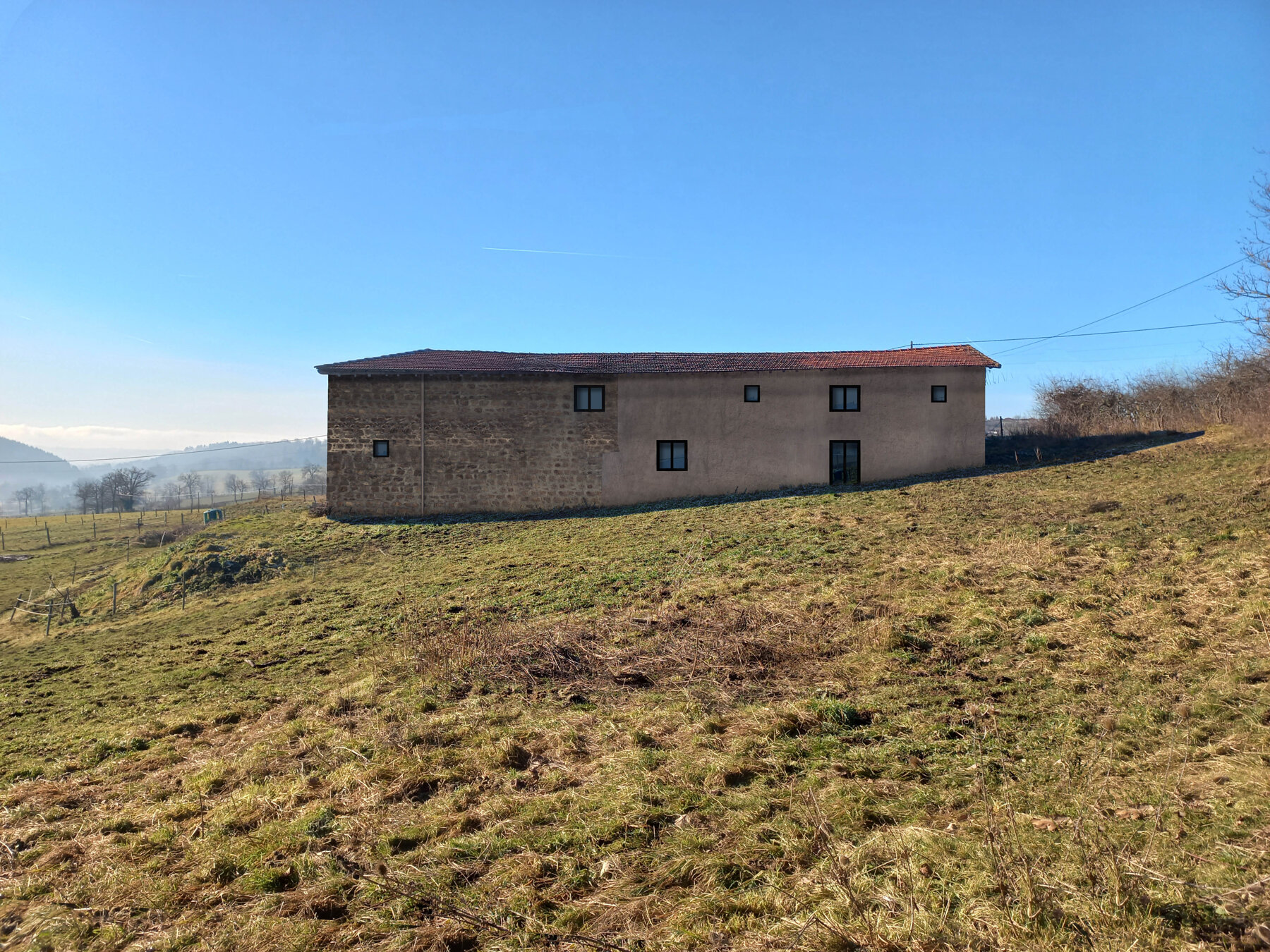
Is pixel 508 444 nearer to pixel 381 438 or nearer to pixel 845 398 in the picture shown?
pixel 381 438

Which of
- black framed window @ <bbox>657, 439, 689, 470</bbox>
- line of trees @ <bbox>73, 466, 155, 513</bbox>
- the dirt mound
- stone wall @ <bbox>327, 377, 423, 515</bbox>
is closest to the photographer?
the dirt mound

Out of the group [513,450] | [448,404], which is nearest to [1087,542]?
[513,450]

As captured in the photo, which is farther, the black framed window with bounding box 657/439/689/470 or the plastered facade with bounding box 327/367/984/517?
the black framed window with bounding box 657/439/689/470

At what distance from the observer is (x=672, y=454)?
23703 mm

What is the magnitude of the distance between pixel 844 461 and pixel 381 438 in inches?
660

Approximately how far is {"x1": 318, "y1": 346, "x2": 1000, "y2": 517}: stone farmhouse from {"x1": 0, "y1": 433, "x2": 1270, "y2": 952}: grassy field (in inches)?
423

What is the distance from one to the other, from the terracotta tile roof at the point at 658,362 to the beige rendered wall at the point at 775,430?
38 cm

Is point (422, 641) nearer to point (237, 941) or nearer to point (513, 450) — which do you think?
point (237, 941)

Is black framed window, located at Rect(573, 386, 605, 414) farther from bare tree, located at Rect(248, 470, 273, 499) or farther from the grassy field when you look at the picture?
bare tree, located at Rect(248, 470, 273, 499)

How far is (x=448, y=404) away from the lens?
2355 cm

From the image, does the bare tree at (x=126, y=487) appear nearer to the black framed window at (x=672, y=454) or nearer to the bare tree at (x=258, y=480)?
the bare tree at (x=258, y=480)

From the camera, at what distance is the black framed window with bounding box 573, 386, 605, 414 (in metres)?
23.7

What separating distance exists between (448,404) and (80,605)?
12528 millimetres

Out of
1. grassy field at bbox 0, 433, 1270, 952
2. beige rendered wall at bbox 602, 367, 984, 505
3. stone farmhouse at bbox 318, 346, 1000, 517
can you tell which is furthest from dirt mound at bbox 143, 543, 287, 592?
beige rendered wall at bbox 602, 367, 984, 505
